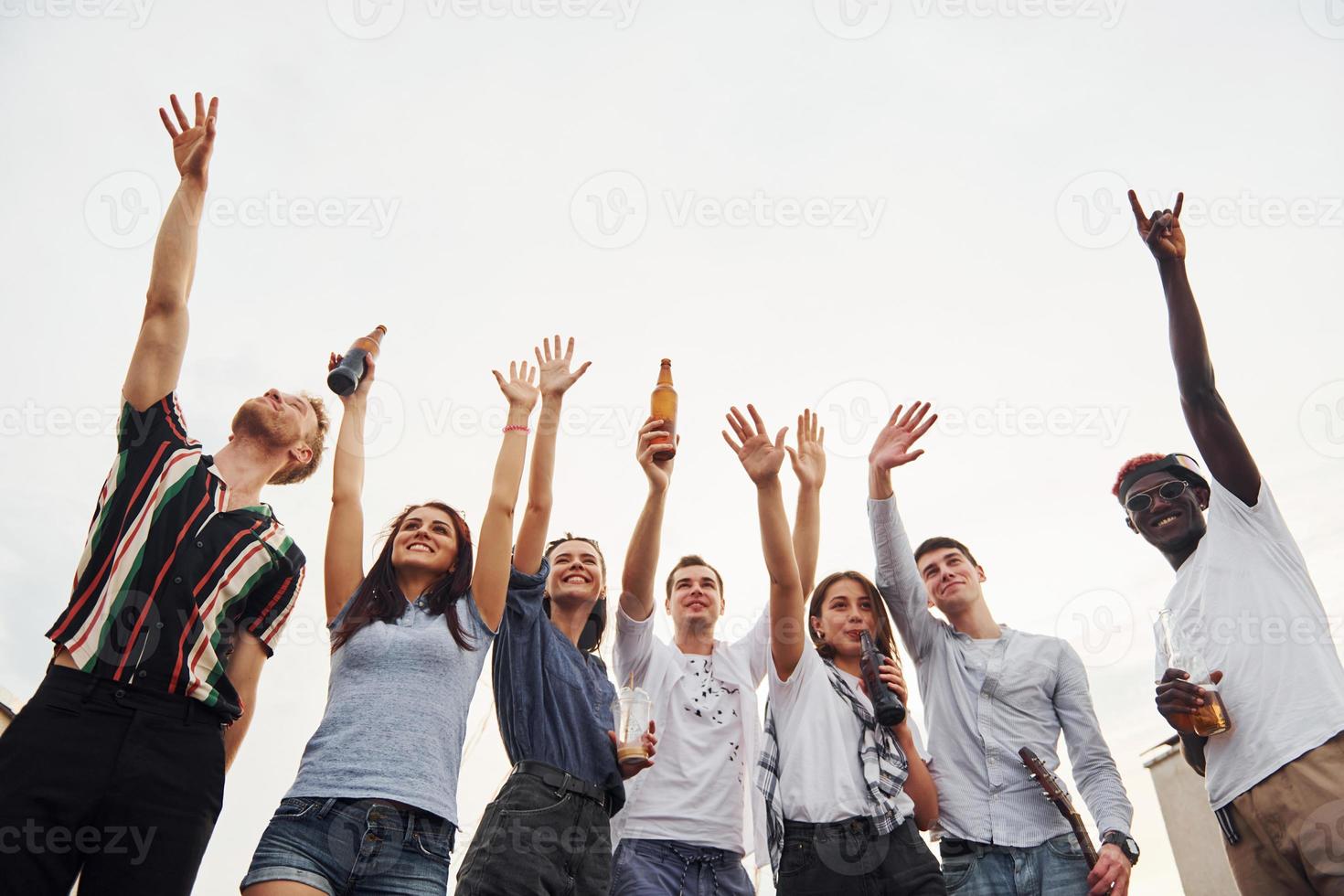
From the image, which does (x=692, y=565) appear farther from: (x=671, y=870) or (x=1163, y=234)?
(x=1163, y=234)

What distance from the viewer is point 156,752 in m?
2.59

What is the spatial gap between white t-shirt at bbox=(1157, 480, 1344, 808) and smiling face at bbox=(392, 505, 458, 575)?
9.72ft

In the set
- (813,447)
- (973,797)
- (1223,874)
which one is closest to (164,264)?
(813,447)

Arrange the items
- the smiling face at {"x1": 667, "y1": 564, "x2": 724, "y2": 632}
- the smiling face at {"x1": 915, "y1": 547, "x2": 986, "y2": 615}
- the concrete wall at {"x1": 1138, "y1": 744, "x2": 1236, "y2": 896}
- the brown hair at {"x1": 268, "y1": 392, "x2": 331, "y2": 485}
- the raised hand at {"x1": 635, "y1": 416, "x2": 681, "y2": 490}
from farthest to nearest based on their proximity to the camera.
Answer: the concrete wall at {"x1": 1138, "y1": 744, "x2": 1236, "y2": 896} → the smiling face at {"x1": 915, "y1": 547, "x2": 986, "y2": 615} → the smiling face at {"x1": 667, "y1": 564, "x2": 724, "y2": 632} → the raised hand at {"x1": 635, "y1": 416, "x2": 681, "y2": 490} → the brown hair at {"x1": 268, "y1": 392, "x2": 331, "y2": 485}

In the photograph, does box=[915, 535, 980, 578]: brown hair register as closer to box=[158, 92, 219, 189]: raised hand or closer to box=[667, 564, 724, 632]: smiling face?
box=[667, 564, 724, 632]: smiling face

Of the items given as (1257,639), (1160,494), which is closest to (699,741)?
(1257,639)

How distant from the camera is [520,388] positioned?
13.7 ft

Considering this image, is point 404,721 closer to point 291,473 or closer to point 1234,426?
point 291,473

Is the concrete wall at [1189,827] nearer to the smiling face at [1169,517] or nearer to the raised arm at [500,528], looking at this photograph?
the smiling face at [1169,517]

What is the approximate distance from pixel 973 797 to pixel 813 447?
1906 millimetres

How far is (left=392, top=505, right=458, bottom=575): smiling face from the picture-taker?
3588 mm

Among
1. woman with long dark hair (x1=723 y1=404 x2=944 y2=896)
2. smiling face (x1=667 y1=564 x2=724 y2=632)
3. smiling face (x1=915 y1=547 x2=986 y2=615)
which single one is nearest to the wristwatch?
woman with long dark hair (x1=723 y1=404 x2=944 y2=896)

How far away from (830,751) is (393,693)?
1756 millimetres

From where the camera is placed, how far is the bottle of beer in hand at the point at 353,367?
425cm
